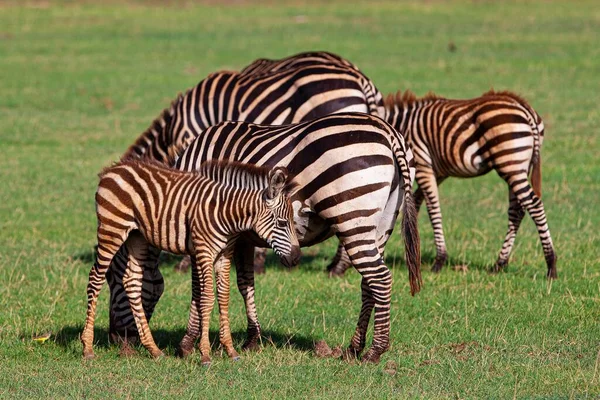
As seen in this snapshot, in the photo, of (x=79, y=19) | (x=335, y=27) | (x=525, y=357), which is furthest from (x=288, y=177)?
(x=79, y=19)

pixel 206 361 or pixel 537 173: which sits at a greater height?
pixel 537 173

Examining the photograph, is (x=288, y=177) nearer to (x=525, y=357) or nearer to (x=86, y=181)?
(x=525, y=357)

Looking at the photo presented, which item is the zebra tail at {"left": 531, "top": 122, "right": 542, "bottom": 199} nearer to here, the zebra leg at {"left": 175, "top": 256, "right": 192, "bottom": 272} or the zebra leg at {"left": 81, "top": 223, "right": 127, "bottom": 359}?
the zebra leg at {"left": 175, "top": 256, "right": 192, "bottom": 272}

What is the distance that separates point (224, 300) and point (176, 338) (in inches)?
43.0

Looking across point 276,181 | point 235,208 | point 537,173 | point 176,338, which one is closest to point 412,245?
point 276,181

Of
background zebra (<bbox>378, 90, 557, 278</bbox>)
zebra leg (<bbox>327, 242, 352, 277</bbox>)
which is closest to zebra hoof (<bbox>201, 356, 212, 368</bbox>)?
zebra leg (<bbox>327, 242, 352, 277</bbox>)

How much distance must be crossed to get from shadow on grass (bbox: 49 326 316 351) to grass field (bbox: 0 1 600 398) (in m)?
0.03

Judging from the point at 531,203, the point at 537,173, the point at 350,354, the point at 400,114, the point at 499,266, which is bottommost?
the point at 350,354

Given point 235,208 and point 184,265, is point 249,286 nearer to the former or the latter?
point 235,208

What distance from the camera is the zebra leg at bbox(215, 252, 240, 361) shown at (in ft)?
26.7

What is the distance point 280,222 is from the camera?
7613 mm

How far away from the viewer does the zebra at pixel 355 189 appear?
25.3ft

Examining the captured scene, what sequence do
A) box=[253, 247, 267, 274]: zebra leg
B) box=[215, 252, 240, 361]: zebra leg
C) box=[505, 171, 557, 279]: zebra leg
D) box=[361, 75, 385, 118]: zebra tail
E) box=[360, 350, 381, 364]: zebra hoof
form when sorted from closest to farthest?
box=[360, 350, 381, 364]: zebra hoof → box=[215, 252, 240, 361]: zebra leg → box=[505, 171, 557, 279]: zebra leg → box=[253, 247, 267, 274]: zebra leg → box=[361, 75, 385, 118]: zebra tail

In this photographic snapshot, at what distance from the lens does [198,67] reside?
91.5 feet
